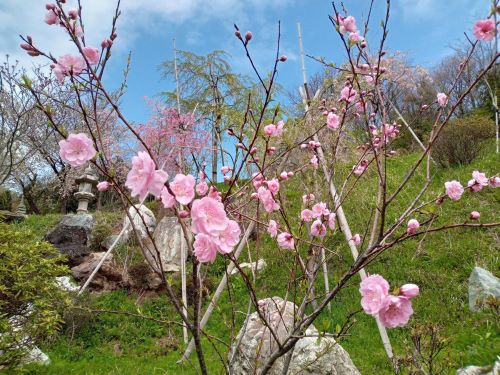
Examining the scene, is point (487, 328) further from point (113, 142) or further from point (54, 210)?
point (54, 210)

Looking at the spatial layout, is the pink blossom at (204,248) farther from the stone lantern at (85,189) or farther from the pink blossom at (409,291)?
the stone lantern at (85,189)

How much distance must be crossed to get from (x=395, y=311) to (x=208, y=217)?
0.70m

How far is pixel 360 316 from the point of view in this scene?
18.1 ft

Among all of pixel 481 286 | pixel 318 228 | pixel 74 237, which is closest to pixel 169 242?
pixel 74 237

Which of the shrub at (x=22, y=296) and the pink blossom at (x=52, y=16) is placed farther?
the shrub at (x=22, y=296)

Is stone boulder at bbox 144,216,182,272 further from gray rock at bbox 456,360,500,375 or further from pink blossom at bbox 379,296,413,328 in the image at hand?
pink blossom at bbox 379,296,413,328

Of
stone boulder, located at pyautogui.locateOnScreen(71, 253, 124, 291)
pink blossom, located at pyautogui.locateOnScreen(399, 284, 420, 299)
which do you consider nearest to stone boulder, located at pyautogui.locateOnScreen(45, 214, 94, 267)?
stone boulder, located at pyautogui.locateOnScreen(71, 253, 124, 291)

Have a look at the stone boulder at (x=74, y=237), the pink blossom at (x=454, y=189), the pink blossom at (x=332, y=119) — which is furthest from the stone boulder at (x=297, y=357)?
the stone boulder at (x=74, y=237)

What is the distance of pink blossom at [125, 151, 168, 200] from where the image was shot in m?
1.16

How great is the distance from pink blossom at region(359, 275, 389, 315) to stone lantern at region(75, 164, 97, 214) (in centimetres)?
1285

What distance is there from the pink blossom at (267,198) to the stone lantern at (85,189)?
1179cm

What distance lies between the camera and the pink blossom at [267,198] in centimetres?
232

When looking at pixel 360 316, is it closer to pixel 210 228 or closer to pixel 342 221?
pixel 342 221

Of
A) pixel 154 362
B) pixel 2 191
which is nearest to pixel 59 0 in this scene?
pixel 154 362
